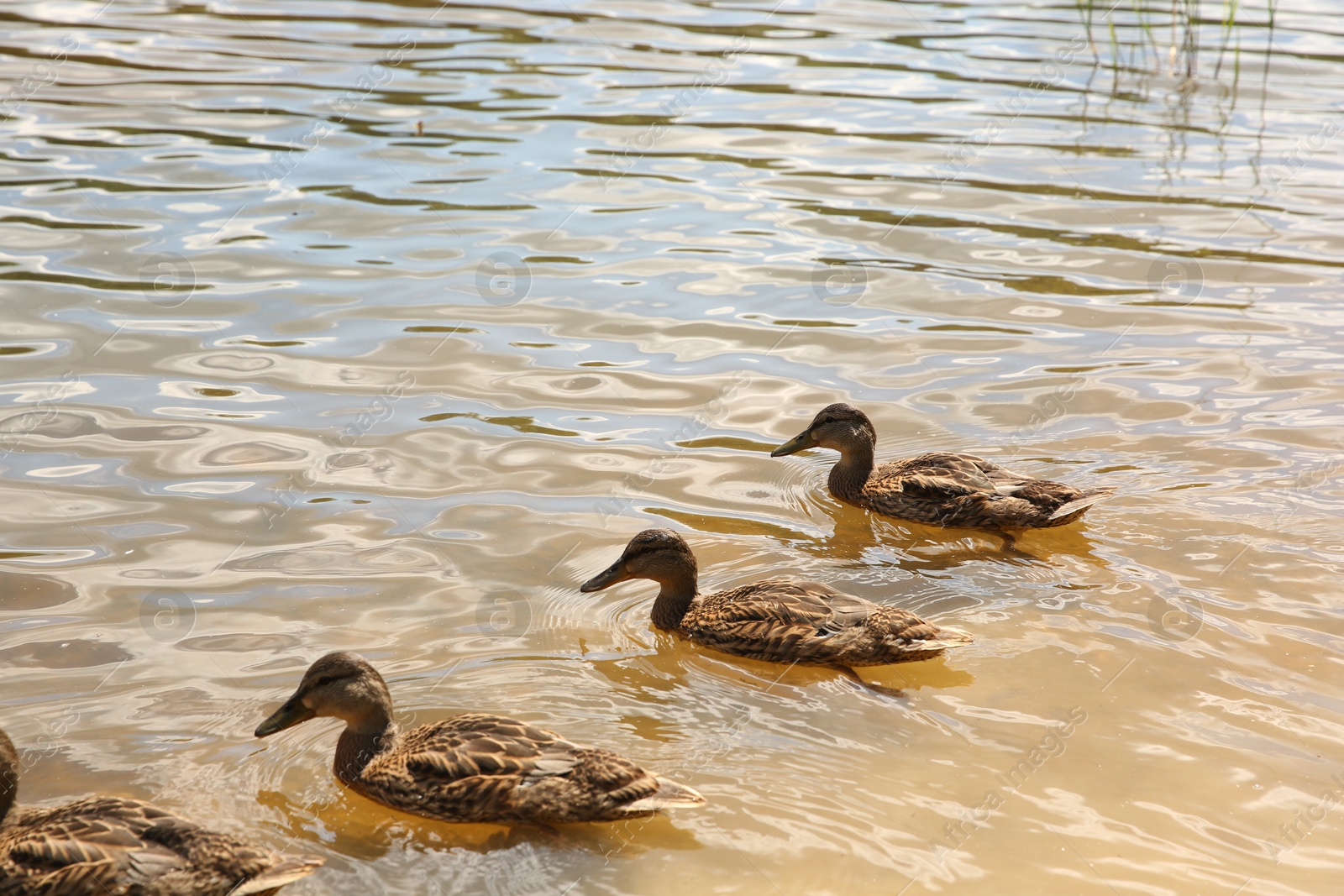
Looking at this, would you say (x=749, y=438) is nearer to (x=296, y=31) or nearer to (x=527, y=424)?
(x=527, y=424)

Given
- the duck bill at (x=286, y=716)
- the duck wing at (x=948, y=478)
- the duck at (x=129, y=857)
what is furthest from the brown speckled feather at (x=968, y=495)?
the duck at (x=129, y=857)

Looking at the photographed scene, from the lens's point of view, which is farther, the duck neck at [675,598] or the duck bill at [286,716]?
the duck neck at [675,598]

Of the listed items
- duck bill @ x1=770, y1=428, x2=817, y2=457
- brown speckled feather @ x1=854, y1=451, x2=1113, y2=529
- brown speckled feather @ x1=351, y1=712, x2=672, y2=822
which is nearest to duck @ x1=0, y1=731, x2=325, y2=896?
brown speckled feather @ x1=351, y1=712, x2=672, y2=822

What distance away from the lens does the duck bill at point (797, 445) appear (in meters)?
8.51

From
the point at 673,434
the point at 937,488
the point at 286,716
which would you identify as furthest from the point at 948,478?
the point at 286,716

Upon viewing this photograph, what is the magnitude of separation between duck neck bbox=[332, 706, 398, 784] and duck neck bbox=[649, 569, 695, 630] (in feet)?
5.84

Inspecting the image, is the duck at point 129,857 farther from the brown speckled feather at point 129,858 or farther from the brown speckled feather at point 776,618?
the brown speckled feather at point 776,618

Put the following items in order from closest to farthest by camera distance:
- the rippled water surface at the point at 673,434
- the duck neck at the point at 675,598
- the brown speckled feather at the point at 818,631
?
the rippled water surface at the point at 673,434
the brown speckled feather at the point at 818,631
the duck neck at the point at 675,598

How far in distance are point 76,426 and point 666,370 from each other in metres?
4.25

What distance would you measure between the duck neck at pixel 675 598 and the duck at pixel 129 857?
253 cm

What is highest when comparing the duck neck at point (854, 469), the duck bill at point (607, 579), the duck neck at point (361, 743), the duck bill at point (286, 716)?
the duck neck at point (854, 469)

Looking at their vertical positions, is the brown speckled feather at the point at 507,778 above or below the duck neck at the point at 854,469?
below

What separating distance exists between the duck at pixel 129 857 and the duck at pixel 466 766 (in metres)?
0.62

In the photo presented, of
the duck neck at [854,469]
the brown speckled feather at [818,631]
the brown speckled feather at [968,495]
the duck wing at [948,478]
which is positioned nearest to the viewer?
the brown speckled feather at [818,631]
